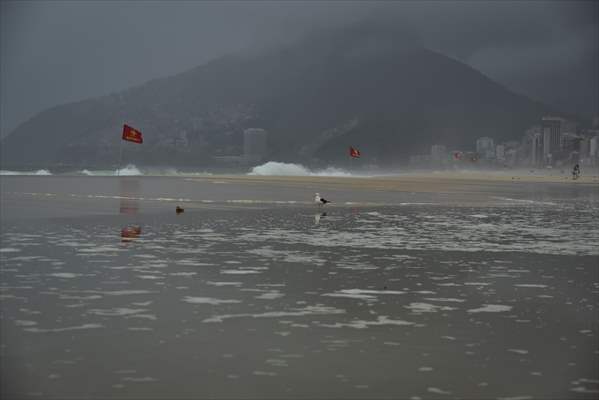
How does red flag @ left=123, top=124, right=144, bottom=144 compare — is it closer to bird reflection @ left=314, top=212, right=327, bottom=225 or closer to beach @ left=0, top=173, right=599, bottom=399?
bird reflection @ left=314, top=212, right=327, bottom=225

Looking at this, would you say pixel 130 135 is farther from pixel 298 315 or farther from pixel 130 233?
pixel 298 315

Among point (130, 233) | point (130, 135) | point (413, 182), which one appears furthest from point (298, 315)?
point (413, 182)

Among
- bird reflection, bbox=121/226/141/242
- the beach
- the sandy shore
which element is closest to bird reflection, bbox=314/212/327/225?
the beach

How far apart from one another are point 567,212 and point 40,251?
96.0 feet

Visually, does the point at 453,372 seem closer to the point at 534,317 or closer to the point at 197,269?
the point at 534,317

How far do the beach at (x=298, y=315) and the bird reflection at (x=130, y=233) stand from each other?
0.20 meters

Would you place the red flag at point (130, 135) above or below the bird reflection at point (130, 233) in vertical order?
above

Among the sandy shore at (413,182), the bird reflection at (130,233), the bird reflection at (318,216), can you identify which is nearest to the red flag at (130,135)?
the sandy shore at (413,182)

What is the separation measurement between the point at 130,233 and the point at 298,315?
16.2m

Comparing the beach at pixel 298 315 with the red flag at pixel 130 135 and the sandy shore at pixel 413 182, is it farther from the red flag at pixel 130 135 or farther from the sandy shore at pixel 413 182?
the red flag at pixel 130 135

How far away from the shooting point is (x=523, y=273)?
19484 mm

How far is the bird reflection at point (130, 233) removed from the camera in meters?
27.2

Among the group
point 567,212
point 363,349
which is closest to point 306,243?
point 363,349

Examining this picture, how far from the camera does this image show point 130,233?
2906cm
